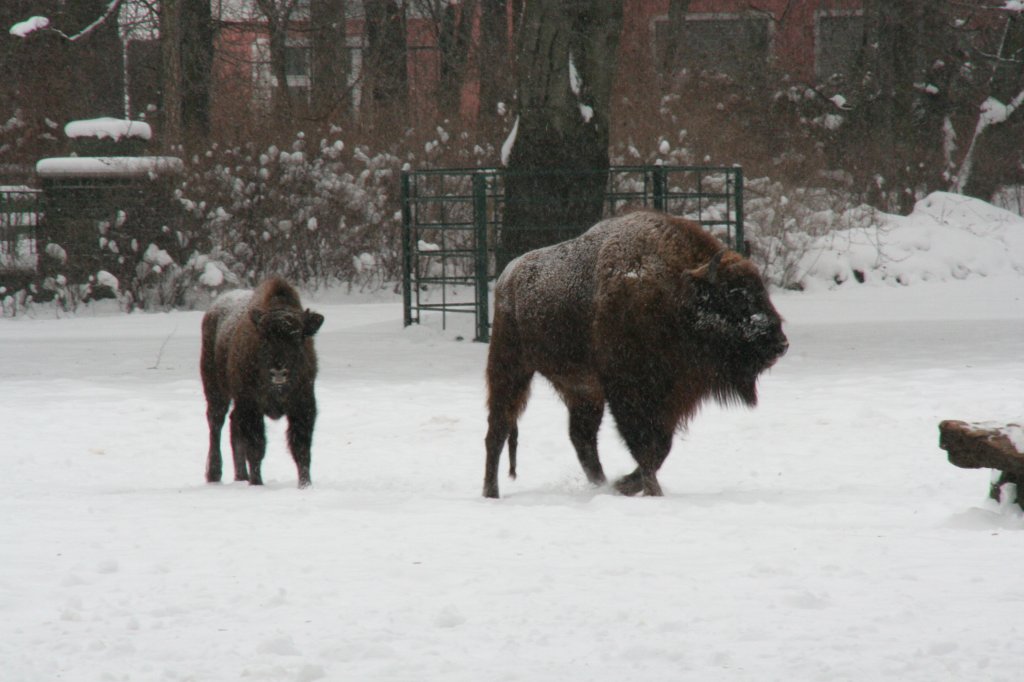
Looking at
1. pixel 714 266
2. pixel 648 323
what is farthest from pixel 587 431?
pixel 714 266

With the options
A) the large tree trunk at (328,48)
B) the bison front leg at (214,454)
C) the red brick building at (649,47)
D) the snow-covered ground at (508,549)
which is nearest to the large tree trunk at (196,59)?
the red brick building at (649,47)

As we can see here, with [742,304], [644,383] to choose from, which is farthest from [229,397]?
[742,304]

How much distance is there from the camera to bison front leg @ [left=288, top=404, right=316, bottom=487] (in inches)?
299

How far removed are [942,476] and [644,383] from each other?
202 cm

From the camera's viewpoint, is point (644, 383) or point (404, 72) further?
point (404, 72)

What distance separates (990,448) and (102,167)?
13457mm

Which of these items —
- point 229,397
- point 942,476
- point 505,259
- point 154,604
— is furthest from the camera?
point 505,259

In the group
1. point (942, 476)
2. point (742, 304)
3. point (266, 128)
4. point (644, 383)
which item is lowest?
point (942, 476)

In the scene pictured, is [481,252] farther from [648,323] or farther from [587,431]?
[648,323]

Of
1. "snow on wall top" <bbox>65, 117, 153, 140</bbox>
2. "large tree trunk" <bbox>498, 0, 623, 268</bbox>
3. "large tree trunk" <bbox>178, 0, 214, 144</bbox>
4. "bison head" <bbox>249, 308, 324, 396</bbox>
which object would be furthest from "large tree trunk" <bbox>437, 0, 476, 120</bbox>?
"bison head" <bbox>249, 308, 324, 396</bbox>

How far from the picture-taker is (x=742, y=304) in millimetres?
6375

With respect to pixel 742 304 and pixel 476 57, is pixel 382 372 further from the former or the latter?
pixel 476 57

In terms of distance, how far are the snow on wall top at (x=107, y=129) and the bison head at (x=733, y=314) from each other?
12.8 m

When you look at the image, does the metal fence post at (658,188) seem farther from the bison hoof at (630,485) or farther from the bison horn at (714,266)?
the bison horn at (714,266)
